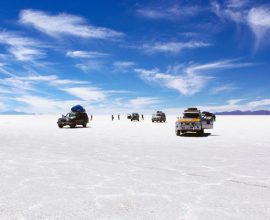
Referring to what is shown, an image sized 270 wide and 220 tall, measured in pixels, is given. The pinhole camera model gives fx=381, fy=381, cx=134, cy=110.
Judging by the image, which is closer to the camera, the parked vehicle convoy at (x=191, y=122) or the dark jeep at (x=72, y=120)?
the parked vehicle convoy at (x=191, y=122)

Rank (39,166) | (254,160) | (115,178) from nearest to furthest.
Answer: (115,178), (39,166), (254,160)

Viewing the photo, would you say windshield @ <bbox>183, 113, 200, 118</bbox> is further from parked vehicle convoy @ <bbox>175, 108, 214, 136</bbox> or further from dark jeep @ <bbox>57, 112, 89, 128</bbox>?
dark jeep @ <bbox>57, 112, 89, 128</bbox>

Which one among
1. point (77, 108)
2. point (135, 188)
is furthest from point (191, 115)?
point (77, 108)

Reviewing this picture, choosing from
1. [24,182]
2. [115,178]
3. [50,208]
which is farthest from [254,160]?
[50,208]

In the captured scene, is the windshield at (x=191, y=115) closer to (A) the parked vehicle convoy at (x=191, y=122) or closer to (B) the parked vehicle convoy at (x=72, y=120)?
(A) the parked vehicle convoy at (x=191, y=122)

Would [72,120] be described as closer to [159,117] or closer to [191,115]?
[191,115]

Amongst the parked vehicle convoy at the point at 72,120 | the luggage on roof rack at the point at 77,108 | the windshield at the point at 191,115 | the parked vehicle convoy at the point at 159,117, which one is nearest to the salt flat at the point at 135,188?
the windshield at the point at 191,115

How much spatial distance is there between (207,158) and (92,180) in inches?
217

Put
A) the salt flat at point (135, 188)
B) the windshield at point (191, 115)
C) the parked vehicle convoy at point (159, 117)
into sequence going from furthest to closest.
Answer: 1. the parked vehicle convoy at point (159, 117)
2. the windshield at point (191, 115)
3. the salt flat at point (135, 188)

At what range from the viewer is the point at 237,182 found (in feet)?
27.7

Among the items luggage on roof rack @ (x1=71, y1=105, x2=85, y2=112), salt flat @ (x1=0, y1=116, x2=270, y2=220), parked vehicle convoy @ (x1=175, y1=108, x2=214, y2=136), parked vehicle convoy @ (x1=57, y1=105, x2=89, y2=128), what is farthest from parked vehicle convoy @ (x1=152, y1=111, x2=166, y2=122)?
salt flat @ (x1=0, y1=116, x2=270, y2=220)

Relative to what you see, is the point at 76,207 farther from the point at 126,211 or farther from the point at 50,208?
the point at 126,211

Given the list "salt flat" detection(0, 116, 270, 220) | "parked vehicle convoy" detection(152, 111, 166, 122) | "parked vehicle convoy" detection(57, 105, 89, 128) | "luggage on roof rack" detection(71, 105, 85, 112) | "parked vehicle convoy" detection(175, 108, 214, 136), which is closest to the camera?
"salt flat" detection(0, 116, 270, 220)

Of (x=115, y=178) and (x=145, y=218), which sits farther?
(x=115, y=178)
